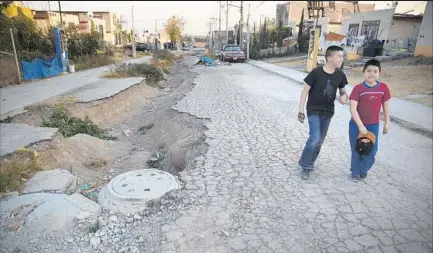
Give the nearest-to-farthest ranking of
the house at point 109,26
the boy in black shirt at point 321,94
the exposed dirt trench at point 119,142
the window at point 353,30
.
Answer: the boy in black shirt at point 321,94
the exposed dirt trench at point 119,142
the window at point 353,30
the house at point 109,26

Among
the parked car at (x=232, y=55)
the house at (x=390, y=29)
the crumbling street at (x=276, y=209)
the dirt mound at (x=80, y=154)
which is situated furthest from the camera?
the parked car at (x=232, y=55)

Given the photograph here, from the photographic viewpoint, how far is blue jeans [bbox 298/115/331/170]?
3611 millimetres

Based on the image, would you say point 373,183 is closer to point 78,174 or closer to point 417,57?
point 78,174

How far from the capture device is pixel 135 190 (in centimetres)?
332

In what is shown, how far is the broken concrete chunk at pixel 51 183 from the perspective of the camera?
3.45 m

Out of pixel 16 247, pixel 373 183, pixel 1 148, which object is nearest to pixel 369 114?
pixel 373 183

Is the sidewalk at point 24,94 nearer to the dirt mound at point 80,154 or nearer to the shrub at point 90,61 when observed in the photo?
the dirt mound at point 80,154

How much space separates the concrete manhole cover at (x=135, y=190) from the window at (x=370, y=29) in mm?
25084

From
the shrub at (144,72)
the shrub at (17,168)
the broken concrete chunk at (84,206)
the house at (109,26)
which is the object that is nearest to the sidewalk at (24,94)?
the shrub at (17,168)

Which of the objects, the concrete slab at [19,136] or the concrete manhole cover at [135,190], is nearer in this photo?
the concrete manhole cover at [135,190]

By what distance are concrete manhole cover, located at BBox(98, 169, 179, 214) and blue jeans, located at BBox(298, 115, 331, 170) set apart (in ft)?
5.24

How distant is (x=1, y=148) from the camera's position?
4.27 meters

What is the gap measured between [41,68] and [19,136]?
945 centimetres

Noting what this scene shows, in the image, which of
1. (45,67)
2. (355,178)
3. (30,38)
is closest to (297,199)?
(355,178)
